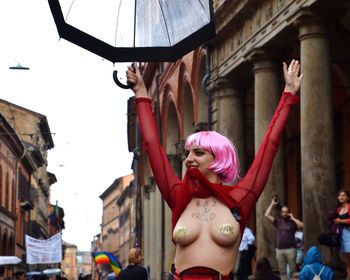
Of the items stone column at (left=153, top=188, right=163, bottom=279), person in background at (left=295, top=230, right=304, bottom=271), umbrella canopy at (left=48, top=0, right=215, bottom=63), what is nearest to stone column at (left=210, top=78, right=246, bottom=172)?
person in background at (left=295, top=230, right=304, bottom=271)

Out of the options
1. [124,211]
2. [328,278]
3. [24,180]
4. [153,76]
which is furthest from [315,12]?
[124,211]

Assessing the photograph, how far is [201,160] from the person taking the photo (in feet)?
13.6

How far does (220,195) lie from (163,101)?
1408 inches

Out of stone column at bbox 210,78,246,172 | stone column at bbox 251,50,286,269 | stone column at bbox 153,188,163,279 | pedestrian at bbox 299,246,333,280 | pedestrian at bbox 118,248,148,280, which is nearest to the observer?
pedestrian at bbox 118,248,148,280

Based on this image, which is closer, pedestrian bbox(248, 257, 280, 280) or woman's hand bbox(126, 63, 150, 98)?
woman's hand bbox(126, 63, 150, 98)

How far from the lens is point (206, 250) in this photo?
4023 mm

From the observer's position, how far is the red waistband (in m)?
3.99

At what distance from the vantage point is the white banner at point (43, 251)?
33938 millimetres

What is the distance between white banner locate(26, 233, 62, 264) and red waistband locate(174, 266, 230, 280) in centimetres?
3042

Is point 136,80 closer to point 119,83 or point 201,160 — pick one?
point 119,83

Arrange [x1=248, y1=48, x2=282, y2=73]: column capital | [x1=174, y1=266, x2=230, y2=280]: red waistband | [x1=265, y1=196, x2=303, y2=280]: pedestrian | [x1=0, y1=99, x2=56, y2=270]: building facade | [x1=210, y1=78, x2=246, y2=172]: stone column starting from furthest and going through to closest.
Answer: [x1=0, y1=99, x2=56, y2=270]: building facade, [x1=210, y1=78, x2=246, y2=172]: stone column, [x1=248, y1=48, x2=282, y2=73]: column capital, [x1=265, y1=196, x2=303, y2=280]: pedestrian, [x1=174, y1=266, x2=230, y2=280]: red waistband

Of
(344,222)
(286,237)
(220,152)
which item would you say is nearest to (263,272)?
(344,222)

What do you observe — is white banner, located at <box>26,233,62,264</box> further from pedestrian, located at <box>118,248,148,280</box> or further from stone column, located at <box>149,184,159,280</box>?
pedestrian, located at <box>118,248,148,280</box>

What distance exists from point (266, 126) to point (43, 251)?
1630cm
